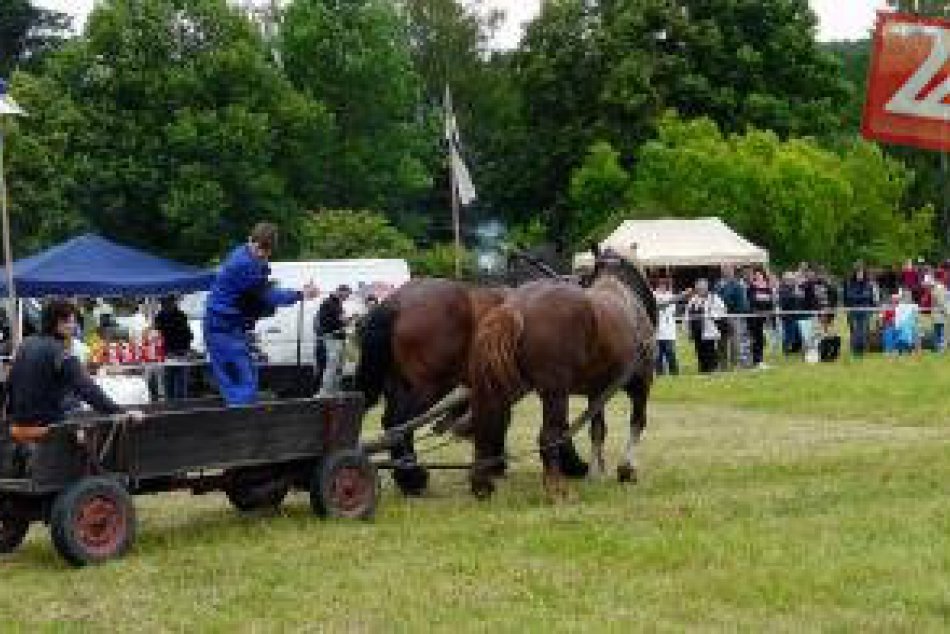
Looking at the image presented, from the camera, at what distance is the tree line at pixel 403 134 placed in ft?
172

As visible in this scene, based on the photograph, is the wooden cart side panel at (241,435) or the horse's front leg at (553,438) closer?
the wooden cart side panel at (241,435)

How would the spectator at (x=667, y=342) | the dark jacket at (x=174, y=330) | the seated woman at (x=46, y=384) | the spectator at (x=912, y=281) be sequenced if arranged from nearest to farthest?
the seated woman at (x=46, y=384) → the dark jacket at (x=174, y=330) → the spectator at (x=667, y=342) → the spectator at (x=912, y=281)

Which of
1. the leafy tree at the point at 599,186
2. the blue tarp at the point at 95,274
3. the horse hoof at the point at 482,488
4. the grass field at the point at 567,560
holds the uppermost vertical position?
the leafy tree at the point at 599,186

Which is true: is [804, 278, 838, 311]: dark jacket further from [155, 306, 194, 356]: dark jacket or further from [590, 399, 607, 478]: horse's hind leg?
[590, 399, 607, 478]: horse's hind leg

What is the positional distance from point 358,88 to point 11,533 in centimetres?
5196

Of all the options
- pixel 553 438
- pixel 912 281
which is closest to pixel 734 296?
pixel 912 281

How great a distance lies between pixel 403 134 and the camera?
63.4m

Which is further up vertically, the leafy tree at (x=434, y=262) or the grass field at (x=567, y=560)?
the leafy tree at (x=434, y=262)

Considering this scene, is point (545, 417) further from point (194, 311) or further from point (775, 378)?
point (194, 311)

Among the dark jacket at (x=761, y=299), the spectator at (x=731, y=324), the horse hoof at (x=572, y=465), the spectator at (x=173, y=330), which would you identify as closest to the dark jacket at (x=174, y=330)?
the spectator at (x=173, y=330)

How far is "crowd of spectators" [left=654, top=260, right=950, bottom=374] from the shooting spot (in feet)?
89.6

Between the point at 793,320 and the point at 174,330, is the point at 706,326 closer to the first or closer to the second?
the point at 793,320

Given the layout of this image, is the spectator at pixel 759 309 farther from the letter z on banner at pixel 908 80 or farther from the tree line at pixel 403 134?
the tree line at pixel 403 134

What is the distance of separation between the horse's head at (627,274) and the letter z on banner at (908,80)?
5686 millimetres
